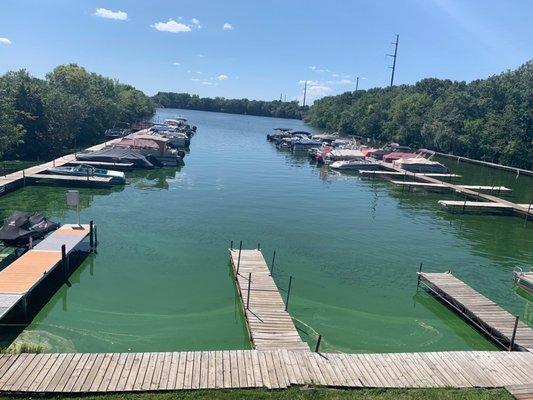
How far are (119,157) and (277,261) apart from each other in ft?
110

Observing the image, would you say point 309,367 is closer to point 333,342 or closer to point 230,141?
point 333,342

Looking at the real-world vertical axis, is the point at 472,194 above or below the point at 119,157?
above

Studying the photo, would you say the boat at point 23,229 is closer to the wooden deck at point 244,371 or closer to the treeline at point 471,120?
the wooden deck at point 244,371

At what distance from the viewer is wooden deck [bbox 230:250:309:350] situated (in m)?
15.6

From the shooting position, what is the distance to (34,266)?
20328 millimetres

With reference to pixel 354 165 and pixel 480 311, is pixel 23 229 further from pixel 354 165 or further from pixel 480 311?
pixel 354 165

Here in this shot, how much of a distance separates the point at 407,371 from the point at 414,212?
2900 centimetres

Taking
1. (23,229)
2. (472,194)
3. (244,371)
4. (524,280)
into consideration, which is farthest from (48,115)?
(524,280)

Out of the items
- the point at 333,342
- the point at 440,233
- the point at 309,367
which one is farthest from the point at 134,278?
the point at 440,233

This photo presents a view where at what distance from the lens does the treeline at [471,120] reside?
76812mm

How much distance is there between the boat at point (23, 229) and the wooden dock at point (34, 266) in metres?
0.83

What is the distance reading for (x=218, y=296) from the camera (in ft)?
68.9

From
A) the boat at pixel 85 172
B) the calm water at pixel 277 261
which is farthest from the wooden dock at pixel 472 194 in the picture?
the boat at pixel 85 172

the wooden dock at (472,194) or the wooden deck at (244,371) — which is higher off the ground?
the wooden dock at (472,194)
